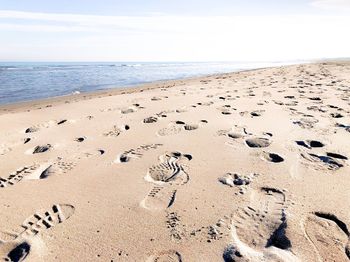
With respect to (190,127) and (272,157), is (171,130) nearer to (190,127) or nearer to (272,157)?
(190,127)

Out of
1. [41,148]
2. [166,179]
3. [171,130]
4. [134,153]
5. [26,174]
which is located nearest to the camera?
[166,179]

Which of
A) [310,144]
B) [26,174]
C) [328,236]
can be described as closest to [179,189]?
[328,236]

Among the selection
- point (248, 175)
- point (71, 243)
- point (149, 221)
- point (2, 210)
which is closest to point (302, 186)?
point (248, 175)

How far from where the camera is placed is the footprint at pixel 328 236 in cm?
232

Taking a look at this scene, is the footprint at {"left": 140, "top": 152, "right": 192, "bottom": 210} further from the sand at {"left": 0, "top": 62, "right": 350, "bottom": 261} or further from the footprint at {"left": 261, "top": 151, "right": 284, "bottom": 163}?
the footprint at {"left": 261, "top": 151, "right": 284, "bottom": 163}

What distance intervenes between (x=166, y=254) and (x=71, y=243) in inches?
29.3

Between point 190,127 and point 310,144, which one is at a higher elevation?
point 310,144

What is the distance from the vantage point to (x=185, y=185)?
3395 millimetres

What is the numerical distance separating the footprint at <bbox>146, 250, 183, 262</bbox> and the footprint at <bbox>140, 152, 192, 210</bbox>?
2.04 ft

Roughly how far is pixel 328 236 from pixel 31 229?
93.0 inches

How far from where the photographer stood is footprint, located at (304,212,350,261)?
2.32 m

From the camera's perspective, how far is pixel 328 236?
8.24 feet

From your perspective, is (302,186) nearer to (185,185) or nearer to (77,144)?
(185,185)

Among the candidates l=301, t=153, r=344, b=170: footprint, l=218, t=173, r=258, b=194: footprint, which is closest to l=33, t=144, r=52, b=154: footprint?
l=218, t=173, r=258, b=194: footprint
